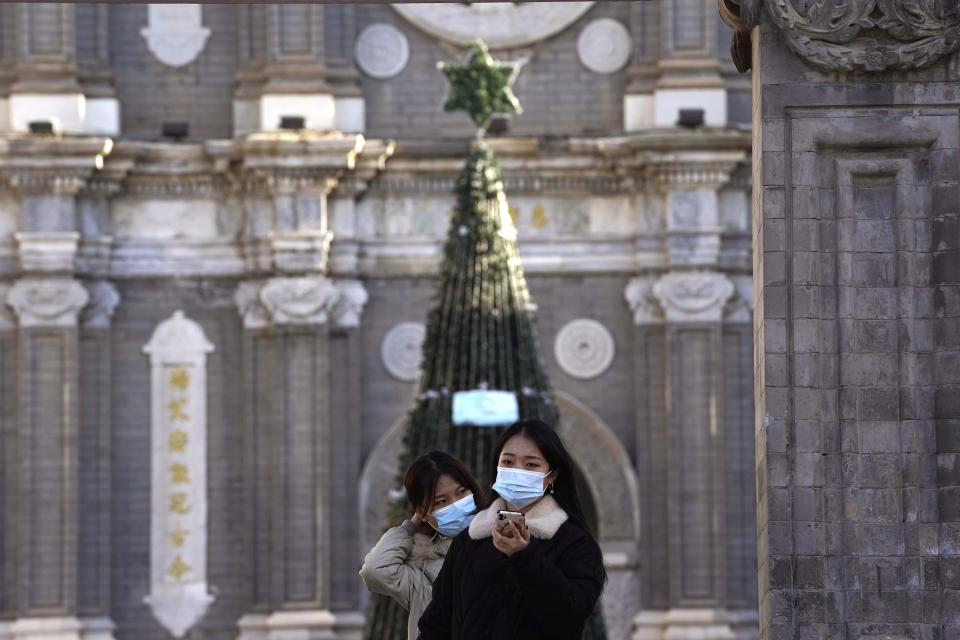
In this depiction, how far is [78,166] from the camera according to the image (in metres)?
27.1

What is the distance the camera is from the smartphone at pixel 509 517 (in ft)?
32.8

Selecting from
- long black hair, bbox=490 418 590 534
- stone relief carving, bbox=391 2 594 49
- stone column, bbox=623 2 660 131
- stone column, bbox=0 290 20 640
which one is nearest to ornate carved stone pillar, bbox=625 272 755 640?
stone column, bbox=623 2 660 131

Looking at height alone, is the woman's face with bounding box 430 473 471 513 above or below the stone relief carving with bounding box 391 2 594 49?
below

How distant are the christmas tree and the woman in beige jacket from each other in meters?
8.07

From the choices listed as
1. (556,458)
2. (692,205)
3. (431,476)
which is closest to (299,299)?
(692,205)

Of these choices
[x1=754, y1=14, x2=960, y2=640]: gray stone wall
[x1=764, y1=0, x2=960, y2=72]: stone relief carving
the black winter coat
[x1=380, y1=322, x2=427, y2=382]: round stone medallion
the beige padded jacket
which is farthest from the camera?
[x1=380, y1=322, x2=427, y2=382]: round stone medallion

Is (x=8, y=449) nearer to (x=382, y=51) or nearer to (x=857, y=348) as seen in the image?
(x=382, y=51)

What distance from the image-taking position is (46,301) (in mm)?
27156

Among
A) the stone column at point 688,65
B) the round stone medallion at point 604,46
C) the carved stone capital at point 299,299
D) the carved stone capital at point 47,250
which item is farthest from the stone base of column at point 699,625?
the carved stone capital at point 47,250

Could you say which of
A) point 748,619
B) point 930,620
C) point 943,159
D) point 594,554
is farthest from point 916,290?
point 748,619

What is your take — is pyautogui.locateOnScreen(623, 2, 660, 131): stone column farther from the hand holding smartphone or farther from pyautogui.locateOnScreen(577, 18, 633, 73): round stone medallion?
the hand holding smartphone

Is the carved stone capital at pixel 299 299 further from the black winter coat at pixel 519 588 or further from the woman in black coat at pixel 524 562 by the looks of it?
the black winter coat at pixel 519 588

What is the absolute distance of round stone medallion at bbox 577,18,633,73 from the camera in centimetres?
2834

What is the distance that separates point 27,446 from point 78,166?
8.75 ft
